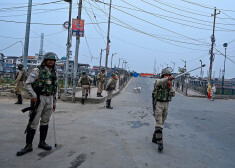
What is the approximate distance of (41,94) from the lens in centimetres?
435

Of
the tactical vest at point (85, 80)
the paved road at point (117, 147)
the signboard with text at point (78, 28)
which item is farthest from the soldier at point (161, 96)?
the signboard with text at point (78, 28)

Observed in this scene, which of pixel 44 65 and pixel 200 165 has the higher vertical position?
pixel 44 65

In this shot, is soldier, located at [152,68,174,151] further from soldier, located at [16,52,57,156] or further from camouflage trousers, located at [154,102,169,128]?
soldier, located at [16,52,57,156]

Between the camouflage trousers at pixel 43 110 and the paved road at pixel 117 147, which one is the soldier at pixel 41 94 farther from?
the paved road at pixel 117 147

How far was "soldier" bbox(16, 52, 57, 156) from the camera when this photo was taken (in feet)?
13.9

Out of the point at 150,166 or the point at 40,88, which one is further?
the point at 40,88

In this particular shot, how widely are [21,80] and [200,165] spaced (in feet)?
27.3

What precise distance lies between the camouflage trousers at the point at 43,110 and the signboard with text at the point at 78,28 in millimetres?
8358

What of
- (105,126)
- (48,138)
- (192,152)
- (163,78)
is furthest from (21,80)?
(192,152)

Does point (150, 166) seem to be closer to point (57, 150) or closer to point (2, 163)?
point (57, 150)

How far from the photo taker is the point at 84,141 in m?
5.20

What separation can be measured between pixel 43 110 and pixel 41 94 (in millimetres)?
334

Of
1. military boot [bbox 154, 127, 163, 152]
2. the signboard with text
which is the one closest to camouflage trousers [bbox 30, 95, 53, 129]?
military boot [bbox 154, 127, 163, 152]

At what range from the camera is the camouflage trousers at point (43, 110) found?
4.31 m
